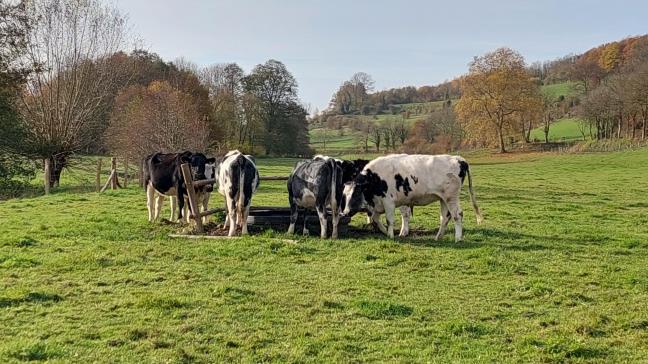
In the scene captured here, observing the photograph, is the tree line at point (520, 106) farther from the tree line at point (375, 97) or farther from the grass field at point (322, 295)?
the grass field at point (322, 295)

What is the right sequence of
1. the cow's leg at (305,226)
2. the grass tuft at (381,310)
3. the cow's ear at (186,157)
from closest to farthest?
the grass tuft at (381,310) < the cow's leg at (305,226) < the cow's ear at (186,157)

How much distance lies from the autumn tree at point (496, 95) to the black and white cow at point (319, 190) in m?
53.0

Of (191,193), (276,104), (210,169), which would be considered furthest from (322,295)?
(276,104)

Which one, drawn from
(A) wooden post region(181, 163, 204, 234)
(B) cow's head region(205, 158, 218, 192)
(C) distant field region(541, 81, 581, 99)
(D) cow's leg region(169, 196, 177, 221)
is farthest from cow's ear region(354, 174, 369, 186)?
(C) distant field region(541, 81, 581, 99)

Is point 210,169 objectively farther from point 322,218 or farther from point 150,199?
point 322,218

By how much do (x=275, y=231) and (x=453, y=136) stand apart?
71210mm

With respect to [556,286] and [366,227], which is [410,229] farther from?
[556,286]

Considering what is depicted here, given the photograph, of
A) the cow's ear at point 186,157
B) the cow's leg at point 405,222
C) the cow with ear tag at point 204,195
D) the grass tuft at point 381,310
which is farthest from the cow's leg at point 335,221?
the grass tuft at point 381,310

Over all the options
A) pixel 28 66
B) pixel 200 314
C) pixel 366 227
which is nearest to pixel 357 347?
pixel 200 314

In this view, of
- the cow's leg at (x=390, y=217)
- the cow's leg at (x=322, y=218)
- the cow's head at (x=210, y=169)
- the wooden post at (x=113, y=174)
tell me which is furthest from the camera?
the wooden post at (x=113, y=174)

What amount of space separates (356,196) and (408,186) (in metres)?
1.28

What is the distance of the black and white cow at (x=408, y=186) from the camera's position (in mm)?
12492

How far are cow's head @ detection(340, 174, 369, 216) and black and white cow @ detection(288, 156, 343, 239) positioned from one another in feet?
1.85

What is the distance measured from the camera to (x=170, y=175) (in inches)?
570
